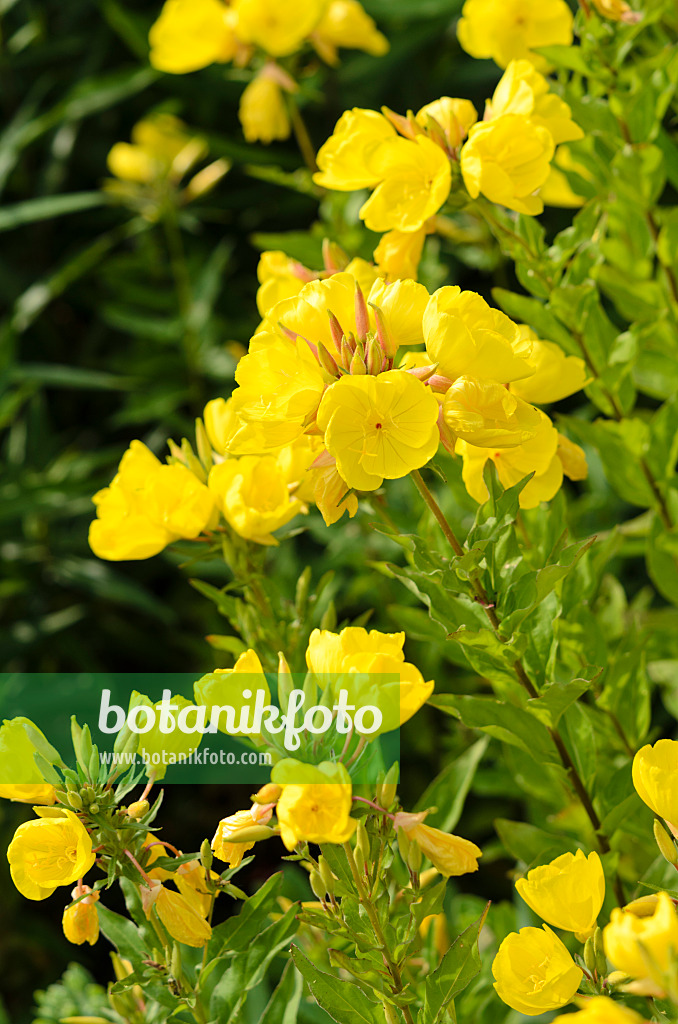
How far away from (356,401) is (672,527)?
0.51 meters

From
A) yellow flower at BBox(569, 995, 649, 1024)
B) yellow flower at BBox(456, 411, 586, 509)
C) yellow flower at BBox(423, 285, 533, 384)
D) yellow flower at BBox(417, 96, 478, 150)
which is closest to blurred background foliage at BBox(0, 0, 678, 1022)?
yellow flower at BBox(417, 96, 478, 150)

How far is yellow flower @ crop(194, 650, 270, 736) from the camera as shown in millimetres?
611

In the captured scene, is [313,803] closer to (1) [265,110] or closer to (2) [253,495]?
(2) [253,495]

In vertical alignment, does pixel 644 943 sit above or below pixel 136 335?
above

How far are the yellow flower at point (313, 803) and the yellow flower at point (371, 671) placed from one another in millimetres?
53

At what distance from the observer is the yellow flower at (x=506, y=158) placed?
765 mm

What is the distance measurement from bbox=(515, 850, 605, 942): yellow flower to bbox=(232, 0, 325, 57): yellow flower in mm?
1206

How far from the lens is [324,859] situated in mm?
602

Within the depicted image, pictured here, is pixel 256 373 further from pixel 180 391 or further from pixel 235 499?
pixel 180 391

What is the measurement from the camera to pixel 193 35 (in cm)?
141

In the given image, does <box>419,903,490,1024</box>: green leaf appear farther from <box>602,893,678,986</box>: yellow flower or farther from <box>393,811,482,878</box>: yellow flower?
<box>602,893,678,986</box>: yellow flower

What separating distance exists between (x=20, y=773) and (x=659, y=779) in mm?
414

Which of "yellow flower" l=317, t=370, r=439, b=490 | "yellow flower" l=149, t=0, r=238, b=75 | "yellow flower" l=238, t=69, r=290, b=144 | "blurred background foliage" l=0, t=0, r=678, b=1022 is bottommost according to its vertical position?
"blurred background foliage" l=0, t=0, r=678, b=1022

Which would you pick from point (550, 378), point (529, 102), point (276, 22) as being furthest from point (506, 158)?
point (276, 22)
